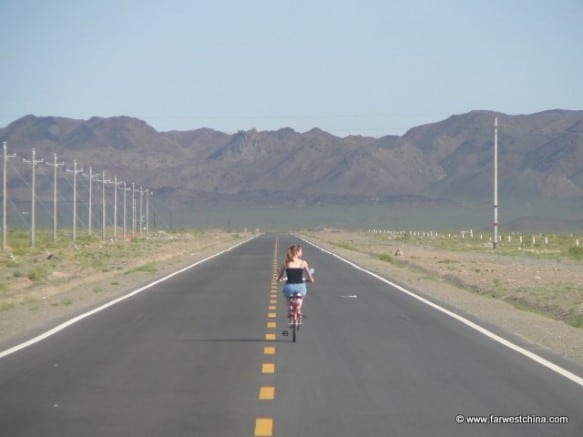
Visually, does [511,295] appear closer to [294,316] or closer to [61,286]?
[61,286]

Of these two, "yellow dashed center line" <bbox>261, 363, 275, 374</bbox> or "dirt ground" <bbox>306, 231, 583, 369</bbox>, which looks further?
"dirt ground" <bbox>306, 231, 583, 369</bbox>

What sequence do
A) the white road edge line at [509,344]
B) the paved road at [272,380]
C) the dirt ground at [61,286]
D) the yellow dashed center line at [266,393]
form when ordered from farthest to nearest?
the dirt ground at [61,286] < the white road edge line at [509,344] < the yellow dashed center line at [266,393] < the paved road at [272,380]

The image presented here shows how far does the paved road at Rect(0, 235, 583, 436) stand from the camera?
1183cm

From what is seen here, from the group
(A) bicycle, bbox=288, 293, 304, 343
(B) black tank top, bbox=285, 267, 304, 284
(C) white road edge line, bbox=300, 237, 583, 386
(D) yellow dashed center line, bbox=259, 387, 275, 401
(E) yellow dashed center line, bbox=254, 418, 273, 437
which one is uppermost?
(B) black tank top, bbox=285, 267, 304, 284

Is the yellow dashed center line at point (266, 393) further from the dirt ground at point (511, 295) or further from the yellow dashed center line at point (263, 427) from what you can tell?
the dirt ground at point (511, 295)

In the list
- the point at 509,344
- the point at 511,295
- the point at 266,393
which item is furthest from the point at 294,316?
the point at 511,295

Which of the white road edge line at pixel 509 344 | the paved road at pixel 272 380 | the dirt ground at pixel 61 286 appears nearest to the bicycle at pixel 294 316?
the paved road at pixel 272 380

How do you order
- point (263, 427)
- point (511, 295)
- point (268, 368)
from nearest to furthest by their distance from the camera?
point (263, 427)
point (268, 368)
point (511, 295)

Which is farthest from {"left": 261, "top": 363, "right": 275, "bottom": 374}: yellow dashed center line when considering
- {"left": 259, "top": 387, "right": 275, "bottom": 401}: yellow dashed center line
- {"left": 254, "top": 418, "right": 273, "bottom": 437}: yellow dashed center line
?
{"left": 254, "top": 418, "right": 273, "bottom": 437}: yellow dashed center line

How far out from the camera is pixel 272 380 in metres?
14.7

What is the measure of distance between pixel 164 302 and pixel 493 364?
13969 mm

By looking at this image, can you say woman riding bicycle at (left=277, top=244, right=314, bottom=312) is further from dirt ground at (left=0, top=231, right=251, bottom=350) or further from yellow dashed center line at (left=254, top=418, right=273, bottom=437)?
yellow dashed center line at (left=254, top=418, right=273, bottom=437)

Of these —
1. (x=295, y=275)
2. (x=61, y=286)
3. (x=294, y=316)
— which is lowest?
(x=61, y=286)

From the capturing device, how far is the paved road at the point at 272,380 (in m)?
11.8
